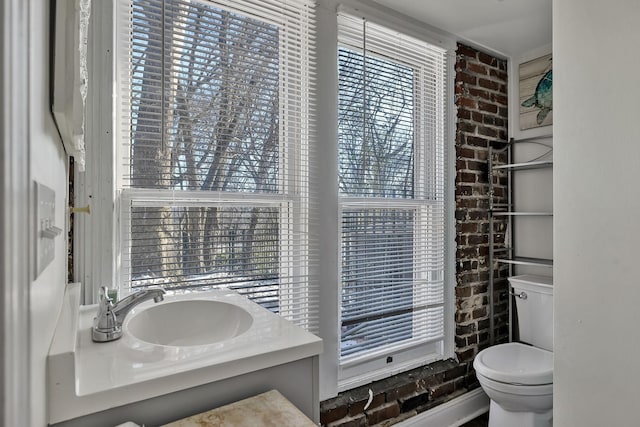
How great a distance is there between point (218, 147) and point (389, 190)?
1.03 m

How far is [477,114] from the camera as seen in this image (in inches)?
98.4

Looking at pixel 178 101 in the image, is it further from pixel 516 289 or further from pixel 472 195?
pixel 516 289

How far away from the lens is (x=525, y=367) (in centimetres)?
200

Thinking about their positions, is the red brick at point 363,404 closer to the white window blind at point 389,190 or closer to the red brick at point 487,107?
the white window blind at point 389,190

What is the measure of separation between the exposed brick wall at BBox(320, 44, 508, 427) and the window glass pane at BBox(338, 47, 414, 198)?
43 centimetres

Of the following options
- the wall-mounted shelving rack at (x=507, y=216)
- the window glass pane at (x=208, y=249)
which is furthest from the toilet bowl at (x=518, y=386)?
the window glass pane at (x=208, y=249)

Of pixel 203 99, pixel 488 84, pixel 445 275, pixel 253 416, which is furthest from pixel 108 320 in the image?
pixel 488 84

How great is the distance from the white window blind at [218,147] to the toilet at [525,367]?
0.99 metres

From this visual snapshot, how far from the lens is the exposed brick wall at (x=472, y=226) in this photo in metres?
2.26

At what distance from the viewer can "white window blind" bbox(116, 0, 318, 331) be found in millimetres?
1446

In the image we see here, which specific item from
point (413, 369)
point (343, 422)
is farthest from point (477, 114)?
point (343, 422)

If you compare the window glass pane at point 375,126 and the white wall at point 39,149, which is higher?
the window glass pane at point 375,126

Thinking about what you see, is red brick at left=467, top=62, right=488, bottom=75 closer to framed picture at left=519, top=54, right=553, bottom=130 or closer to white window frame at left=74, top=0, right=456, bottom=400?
white window frame at left=74, top=0, right=456, bottom=400

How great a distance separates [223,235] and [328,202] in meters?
0.56
